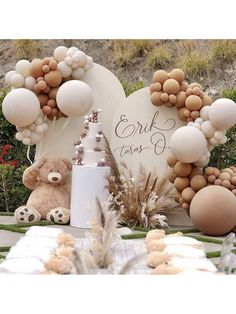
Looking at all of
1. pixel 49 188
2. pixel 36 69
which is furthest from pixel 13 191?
pixel 36 69

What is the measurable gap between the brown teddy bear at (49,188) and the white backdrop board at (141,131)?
0.50 m

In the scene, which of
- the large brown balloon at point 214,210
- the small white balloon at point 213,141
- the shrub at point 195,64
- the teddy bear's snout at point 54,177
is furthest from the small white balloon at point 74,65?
the shrub at point 195,64

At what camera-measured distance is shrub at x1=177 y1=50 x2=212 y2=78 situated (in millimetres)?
8844

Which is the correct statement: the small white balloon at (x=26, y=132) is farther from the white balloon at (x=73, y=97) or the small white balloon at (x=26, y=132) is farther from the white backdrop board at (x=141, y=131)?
the white backdrop board at (x=141, y=131)

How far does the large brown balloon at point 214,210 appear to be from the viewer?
5.71 m

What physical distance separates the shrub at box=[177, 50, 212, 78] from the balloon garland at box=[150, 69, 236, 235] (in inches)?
100

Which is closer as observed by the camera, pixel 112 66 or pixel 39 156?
pixel 39 156

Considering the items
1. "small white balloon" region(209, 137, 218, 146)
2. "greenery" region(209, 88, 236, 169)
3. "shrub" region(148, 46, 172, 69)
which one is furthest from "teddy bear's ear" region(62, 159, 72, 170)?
"shrub" region(148, 46, 172, 69)

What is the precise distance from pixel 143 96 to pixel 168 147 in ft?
1.64

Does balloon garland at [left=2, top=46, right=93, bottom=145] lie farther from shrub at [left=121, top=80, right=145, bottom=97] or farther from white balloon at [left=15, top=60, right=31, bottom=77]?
shrub at [left=121, top=80, right=145, bottom=97]

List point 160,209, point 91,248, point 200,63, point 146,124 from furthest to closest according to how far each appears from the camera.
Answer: point 200,63, point 146,124, point 160,209, point 91,248

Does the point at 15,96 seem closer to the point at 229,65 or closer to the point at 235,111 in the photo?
the point at 235,111

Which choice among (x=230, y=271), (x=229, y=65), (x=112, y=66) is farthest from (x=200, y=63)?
(x=230, y=271)

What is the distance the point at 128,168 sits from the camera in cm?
639
